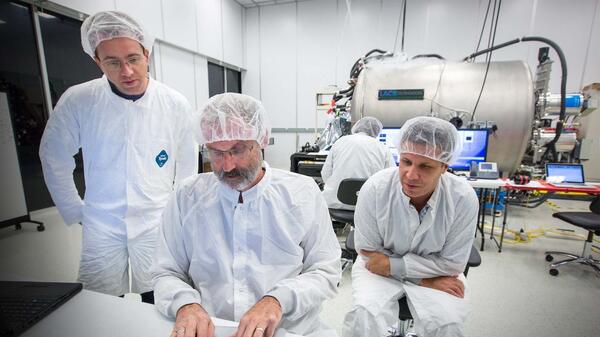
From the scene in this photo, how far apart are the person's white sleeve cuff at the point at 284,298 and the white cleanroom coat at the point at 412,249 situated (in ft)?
1.66

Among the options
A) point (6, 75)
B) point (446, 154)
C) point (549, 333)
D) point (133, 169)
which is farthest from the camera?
point (549, 333)

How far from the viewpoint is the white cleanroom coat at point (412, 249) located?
113cm

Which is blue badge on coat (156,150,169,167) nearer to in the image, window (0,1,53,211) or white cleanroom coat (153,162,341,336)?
white cleanroom coat (153,162,341,336)

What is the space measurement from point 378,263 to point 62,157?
4.76ft

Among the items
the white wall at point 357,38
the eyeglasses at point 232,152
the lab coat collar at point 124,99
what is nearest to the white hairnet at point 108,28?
the lab coat collar at point 124,99

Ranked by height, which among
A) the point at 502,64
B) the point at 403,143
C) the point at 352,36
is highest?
the point at 352,36

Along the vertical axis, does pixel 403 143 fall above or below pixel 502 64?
below

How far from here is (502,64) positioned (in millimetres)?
3279

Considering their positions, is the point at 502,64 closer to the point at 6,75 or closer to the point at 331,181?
the point at 331,181

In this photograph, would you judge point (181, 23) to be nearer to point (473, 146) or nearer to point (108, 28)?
point (108, 28)

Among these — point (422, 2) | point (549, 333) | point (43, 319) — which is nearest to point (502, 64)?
point (422, 2)

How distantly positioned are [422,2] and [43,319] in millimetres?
6163

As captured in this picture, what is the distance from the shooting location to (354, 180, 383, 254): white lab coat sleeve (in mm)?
1314

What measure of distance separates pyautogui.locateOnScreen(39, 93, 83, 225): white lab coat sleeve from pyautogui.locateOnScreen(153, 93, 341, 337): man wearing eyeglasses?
58 cm
